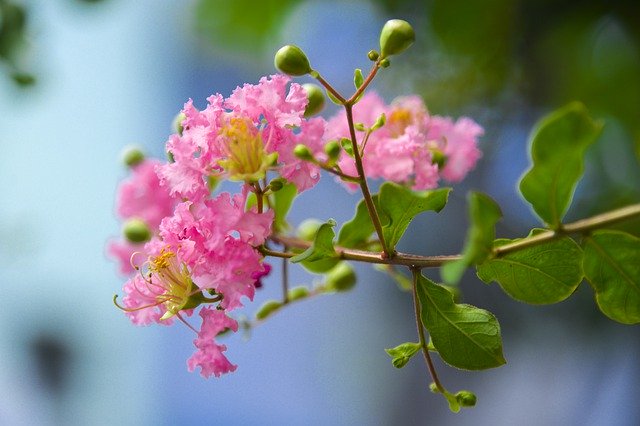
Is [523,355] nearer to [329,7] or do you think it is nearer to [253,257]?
[329,7]

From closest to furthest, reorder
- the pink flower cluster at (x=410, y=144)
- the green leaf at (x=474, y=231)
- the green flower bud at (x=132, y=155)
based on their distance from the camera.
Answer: the green leaf at (x=474, y=231), the pink flower cluster at (x=410, y=144), the green flower bud at (x=132, y=155)

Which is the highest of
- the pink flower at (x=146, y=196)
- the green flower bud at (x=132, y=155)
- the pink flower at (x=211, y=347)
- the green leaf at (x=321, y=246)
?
the green flower bud at (x=132, y=155)

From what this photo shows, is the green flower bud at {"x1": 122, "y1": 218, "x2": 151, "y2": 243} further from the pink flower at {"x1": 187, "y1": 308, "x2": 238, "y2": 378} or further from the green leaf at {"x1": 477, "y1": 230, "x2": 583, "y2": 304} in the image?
the green leaf at {"x1": 477, "y1": 230, "x2": 583, "y2": 304}

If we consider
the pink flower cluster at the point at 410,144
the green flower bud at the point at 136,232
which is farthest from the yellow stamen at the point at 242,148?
the green flower bud at the point at 136,232

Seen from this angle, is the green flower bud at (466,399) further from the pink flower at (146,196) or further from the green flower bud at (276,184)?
the pink flower at (146,196)

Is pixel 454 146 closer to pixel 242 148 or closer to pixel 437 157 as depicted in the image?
pixel 437 157

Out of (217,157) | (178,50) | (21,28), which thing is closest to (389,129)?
(217,157)

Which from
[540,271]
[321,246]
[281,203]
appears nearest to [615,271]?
[540,271]

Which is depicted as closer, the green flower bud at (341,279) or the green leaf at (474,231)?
the green leaf at (474,231)
